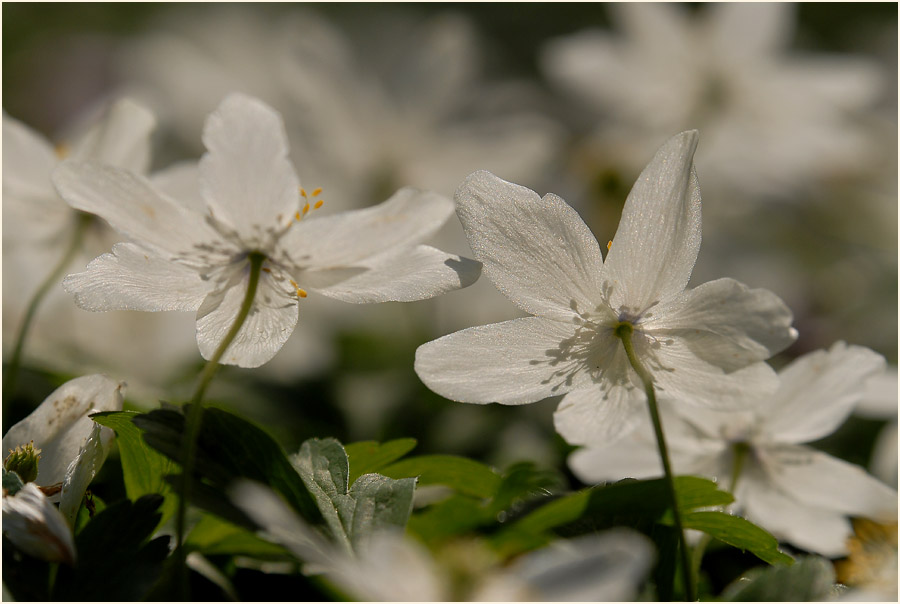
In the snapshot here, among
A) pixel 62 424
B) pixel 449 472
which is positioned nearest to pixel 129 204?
pixel 62 424

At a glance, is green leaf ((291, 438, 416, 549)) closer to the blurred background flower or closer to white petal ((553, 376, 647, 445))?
white petal ((553, 376, 647, 445))

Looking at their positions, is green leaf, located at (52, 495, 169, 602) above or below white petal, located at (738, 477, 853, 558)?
above

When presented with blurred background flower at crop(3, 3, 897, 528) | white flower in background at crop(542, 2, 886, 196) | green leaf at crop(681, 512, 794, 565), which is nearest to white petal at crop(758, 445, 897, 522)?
green leaf at crop(681, 512, 794, 565)

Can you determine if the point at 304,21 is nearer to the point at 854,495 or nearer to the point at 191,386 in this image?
the point at 191,386

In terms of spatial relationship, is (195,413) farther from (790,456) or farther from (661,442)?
(790,456)

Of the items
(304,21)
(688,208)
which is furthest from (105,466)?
(304,21)

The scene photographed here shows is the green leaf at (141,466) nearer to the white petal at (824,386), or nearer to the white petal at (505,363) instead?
the white petal at (505,363)
